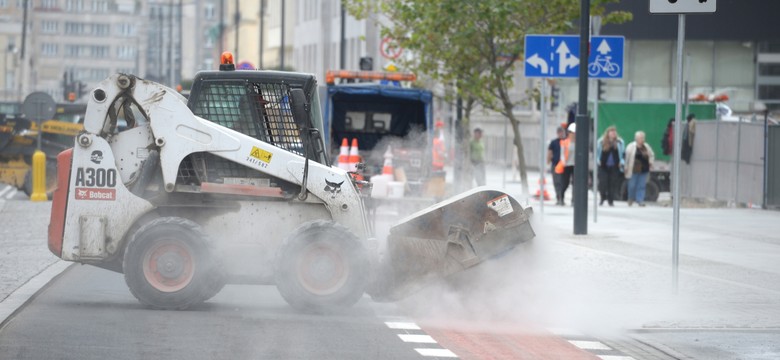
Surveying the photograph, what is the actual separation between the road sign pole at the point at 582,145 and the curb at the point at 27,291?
789 cm

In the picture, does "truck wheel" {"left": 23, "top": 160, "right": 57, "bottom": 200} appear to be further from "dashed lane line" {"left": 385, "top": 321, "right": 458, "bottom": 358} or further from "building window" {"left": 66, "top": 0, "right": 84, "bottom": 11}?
"building window" {"left": 66, "top": 0, "right": 84, "bottom": 11}

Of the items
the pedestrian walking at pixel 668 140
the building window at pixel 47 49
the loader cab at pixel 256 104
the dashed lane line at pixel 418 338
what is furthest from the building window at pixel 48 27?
the dashed lane line at pixel 418 338

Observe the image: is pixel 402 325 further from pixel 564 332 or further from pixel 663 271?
pixel 663 271

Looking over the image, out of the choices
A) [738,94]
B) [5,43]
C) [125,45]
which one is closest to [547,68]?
[738,94]

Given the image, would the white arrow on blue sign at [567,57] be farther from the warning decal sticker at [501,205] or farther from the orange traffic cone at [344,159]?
the warning decal sticker at [501,205]

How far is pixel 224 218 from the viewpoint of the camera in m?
13.8

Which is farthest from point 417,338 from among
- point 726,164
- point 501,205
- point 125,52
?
point 125,52

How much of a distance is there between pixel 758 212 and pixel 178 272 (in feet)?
61.5

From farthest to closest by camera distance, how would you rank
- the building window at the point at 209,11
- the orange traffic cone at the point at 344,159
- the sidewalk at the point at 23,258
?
the building window at the point at 209,11, the orange traffic cone at the point at 344,159, the sidewalk at the point at 23,258

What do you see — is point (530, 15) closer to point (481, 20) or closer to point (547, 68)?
point (481, 20)

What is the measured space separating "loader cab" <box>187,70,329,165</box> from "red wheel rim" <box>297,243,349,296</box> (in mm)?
920

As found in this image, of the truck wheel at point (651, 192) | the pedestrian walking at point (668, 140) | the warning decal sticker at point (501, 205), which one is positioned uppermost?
the pedestrian walking at point (668, 140)

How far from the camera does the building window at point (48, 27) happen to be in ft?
563

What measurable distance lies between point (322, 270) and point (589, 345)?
2.60 m
